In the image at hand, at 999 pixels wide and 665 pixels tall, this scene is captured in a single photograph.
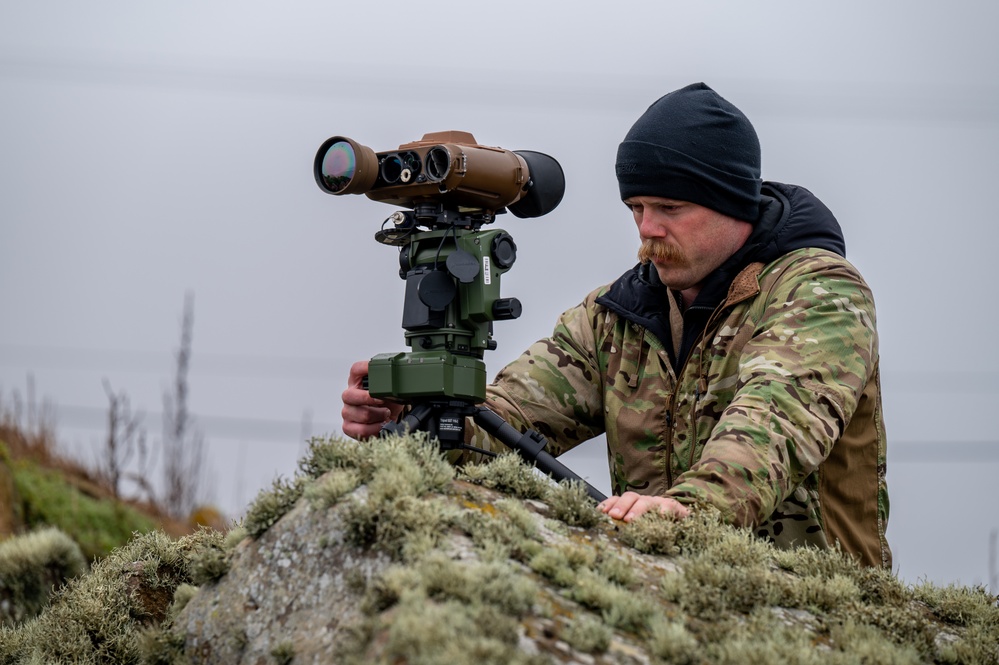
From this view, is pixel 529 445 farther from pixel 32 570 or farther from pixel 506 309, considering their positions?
pixel 32 570

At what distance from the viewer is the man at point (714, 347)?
160 inches

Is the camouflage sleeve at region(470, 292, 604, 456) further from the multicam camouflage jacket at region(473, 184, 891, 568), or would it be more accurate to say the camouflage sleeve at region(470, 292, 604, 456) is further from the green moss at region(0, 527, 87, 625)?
the green moss at region(0, 527, 87, 625)

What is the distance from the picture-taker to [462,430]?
13.1 feet

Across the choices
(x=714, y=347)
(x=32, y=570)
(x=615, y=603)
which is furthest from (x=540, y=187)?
(x=32, y=570)

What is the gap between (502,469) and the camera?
3633mm

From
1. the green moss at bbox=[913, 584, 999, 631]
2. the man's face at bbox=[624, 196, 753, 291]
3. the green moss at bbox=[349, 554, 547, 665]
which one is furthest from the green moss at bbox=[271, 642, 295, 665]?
the man's face at bbox=[624, 196, 753, 291]

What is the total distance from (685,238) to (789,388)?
961mm

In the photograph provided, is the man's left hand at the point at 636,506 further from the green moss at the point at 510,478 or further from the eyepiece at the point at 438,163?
the eyepiece at the point at 438,163

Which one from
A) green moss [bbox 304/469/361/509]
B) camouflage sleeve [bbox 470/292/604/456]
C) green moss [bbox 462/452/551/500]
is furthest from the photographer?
camouflage sleeve [bbox 470/292/604/456]

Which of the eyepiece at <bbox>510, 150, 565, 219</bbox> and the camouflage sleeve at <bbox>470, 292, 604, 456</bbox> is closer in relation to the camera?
the eyepiece at <bbox>510, 150, 565, 219</bbox>

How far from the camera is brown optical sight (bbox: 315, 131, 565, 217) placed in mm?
3939

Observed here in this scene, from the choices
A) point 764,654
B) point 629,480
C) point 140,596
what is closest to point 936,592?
point 764,654

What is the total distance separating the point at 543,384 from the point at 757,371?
4.20 feet

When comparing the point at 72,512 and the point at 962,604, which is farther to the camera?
the point at 72,512
